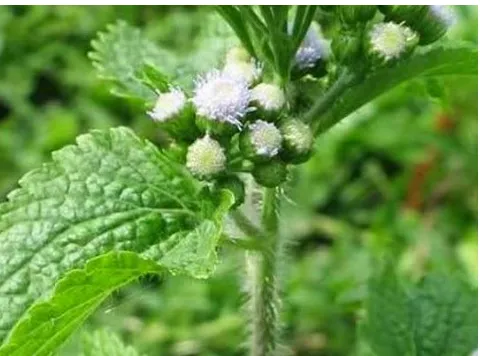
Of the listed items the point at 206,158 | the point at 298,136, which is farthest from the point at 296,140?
the point at 206,158

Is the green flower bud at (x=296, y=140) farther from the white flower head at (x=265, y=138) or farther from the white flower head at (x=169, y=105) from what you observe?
the white flower head at (x=169, y=105)

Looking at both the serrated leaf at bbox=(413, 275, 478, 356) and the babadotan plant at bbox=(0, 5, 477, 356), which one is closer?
the babadotan plant at bbox=(0, 5, 477, 356)

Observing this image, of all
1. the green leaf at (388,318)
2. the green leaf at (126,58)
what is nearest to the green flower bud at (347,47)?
the green leaf at (126,58)

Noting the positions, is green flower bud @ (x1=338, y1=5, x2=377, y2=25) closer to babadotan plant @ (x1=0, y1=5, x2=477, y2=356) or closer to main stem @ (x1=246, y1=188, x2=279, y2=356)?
babadotan plant @ (x1=0, y1=5, x2=477, y2=356)

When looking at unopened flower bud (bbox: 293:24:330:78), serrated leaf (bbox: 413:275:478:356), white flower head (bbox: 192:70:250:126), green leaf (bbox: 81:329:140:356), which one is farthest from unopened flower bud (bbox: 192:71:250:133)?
serrated leaf (bbox: 413:275:478:356)

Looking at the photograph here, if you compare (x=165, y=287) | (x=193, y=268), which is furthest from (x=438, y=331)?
(x=165, y=287)

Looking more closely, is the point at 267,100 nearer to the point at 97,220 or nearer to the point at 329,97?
the point at 329,97
